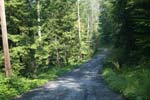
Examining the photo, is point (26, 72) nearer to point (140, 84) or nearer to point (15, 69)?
point (15, 69)

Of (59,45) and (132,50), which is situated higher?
(132,50)

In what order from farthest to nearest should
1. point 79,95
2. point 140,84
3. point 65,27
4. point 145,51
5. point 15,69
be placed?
point 65,27 → point 15,69 → point 145,51 → point 79,95 → point 140,84

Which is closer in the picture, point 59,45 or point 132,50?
point 132,50

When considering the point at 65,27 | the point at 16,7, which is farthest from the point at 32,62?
the point at 65,27

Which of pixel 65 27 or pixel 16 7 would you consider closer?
pixel 16 7

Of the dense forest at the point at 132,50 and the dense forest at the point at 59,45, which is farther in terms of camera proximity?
the dense forest at the point at 59,45

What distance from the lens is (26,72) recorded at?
26.9m

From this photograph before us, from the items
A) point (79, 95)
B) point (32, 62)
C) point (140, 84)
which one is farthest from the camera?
point (32, 62)

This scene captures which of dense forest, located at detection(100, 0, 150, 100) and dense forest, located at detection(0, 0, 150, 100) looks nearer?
dense forest, located at detection(100, 0, 150, 100)

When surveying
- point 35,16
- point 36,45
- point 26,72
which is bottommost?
point 26,72

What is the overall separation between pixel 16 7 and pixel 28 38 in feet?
8.52

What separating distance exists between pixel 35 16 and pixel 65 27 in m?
16.5

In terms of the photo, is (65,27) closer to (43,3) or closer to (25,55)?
(43,3)

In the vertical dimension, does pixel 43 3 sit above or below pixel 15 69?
above
